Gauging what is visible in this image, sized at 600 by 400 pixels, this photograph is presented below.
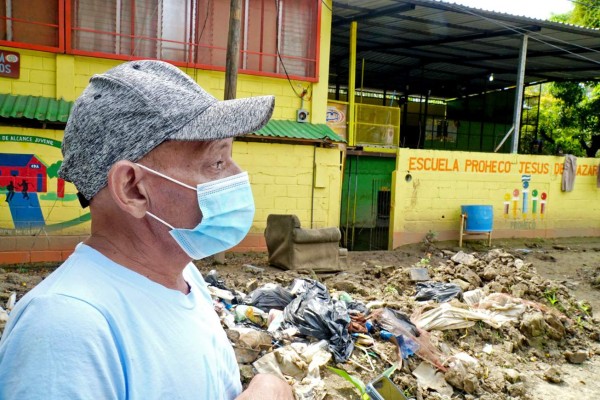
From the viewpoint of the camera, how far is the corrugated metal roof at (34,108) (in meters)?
8.12

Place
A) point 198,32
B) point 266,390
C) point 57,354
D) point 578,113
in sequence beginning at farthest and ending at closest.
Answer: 1. point 578,113
2. point 198,32
3. point 266,390
4. point 57,354

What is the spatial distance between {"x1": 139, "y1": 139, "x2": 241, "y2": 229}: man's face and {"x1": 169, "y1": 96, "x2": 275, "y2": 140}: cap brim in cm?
Result: 6

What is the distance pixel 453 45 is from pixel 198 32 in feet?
29.7

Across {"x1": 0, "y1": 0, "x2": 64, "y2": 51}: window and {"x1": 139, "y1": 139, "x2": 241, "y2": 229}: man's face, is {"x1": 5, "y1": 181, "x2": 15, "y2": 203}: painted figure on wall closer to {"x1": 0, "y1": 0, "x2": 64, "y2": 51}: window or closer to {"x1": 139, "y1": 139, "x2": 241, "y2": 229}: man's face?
{"x1": 0, "y1": 0, "x2": 64, "y2": 51}: window

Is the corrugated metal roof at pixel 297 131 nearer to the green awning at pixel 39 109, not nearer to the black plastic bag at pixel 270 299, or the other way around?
the green awning at pixel 39 109

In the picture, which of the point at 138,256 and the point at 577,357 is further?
the point at 577,357

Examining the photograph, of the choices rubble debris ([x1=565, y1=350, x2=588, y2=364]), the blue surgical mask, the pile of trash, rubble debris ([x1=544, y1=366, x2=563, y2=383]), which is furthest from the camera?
rubble debris ([x1=565, y1=350, x2=588, y2=364])

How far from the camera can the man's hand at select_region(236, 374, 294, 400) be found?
1.34 m

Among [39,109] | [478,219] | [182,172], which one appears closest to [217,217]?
[182,172]

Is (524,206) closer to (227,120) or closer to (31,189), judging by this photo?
(31,189)

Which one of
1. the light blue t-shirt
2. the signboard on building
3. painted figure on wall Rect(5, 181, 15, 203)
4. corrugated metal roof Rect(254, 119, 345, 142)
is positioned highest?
the signboard on building

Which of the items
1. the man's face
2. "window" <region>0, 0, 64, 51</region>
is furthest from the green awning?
the man's face

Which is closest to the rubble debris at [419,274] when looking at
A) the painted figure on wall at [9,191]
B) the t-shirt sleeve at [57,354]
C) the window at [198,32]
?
the window at [198,32]

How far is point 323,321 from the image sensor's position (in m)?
5.10
